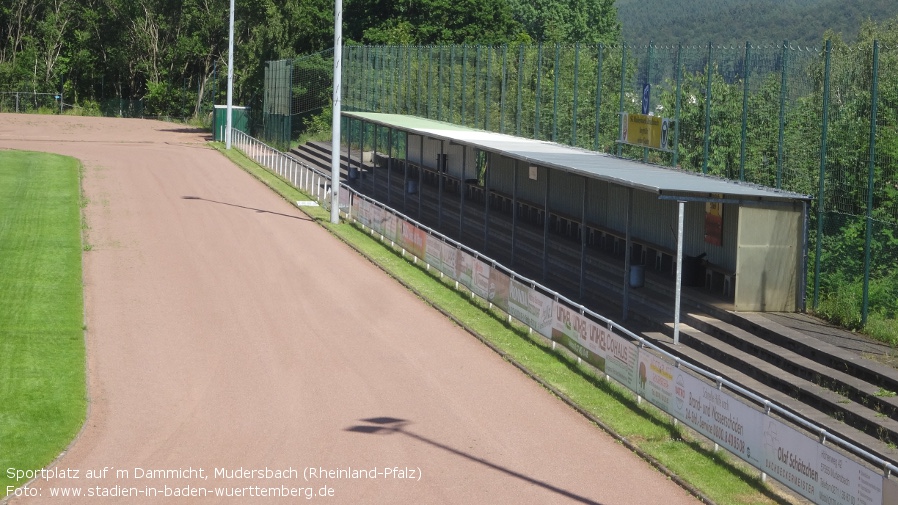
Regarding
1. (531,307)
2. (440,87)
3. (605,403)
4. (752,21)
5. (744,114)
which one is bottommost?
(605,403)

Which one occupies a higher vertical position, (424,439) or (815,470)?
(815,470)

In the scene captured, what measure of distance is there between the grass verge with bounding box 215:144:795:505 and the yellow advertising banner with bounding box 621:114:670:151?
572 centimetres

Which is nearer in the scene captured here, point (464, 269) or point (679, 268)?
point (679, 268)

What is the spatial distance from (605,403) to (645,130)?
35.8 feet

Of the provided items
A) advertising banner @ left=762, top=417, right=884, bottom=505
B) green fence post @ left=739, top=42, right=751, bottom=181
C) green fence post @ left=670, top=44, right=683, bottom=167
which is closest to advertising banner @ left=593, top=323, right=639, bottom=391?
advertising banner @ left=762, top=417, right=884, bottom=505

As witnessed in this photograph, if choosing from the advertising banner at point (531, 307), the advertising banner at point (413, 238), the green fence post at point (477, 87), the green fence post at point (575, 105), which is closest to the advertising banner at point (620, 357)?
the advertising banner at point (531, 307)

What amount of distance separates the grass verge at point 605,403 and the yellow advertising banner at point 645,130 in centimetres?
572

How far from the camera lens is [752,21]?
16550 centimetres

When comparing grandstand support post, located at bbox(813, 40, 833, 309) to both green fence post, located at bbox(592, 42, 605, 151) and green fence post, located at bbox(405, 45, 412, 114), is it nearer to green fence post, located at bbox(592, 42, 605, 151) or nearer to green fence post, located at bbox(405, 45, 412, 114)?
green fence post, located at bbox(592, 42, 605, 151)

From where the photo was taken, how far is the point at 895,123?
18766 mm

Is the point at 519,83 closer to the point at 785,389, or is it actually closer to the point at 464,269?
the point at 464,269

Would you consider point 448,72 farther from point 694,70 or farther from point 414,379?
point 414,379

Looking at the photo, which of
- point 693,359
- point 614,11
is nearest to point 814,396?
point 693,359

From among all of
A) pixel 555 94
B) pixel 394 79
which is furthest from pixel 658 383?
pixel 394 79
